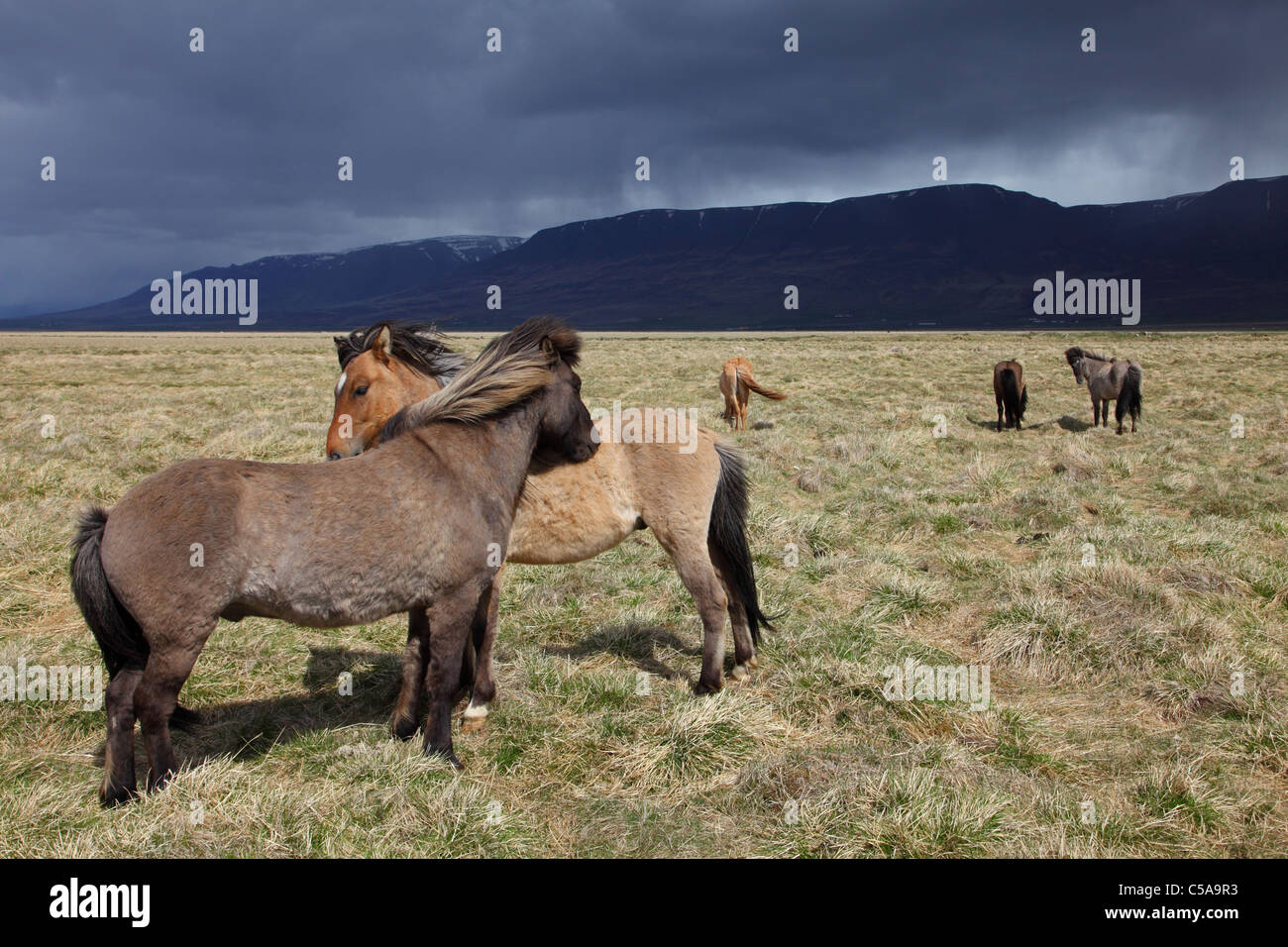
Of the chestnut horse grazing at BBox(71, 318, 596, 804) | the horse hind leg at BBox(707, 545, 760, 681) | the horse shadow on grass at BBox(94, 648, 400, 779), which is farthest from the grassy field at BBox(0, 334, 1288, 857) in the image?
the chestnut horse grazing at BBox(71, 318, 596, 804)

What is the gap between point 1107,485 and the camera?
10.7 meters

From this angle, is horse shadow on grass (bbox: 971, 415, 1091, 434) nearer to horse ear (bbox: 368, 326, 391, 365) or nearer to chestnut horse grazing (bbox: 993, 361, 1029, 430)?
chestnut horse grazing (bbox: 993, 361, 1029, 430)

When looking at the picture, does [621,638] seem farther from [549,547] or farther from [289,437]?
[289,437]

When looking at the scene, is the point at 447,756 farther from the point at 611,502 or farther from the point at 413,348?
the point at 413,348

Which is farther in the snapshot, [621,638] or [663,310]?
[663,310]

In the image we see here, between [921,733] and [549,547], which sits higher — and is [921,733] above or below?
below

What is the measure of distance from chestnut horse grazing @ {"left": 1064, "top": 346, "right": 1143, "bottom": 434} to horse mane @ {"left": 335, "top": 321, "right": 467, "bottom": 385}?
15.2 m

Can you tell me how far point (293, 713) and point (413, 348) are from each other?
268 cm

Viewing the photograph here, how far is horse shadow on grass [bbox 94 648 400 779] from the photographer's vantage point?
438 cm

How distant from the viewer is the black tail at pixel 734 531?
17.9ft

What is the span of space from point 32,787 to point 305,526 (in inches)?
73.5
